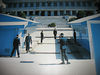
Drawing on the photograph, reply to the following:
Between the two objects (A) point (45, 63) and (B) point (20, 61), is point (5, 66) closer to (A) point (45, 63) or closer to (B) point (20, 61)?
(B) point (20, 61)

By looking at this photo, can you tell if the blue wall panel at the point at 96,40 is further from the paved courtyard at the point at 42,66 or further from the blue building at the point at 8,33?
the blue building at the point at 8,33

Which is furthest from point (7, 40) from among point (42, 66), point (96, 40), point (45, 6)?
point (45, 6)

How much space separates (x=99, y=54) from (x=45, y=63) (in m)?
1.62

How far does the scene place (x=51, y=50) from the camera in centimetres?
295

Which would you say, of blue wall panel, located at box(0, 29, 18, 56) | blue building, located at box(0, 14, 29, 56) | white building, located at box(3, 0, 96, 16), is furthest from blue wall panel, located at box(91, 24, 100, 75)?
white building, located at box(3, 0, 96, 16)

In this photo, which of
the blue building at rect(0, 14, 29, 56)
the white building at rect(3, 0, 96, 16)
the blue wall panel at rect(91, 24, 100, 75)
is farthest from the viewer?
the white building at rect(3, 0, 96, 16)

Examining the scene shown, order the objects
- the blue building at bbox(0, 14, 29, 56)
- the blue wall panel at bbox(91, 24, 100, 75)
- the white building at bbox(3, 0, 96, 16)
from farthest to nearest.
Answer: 1. the white building at bbox(3, 0, 96, 16)
2. the blue building at bbox(0, 14, 29, 56)
3. the blue wall panel at bbox(91, 24, 100, 75)

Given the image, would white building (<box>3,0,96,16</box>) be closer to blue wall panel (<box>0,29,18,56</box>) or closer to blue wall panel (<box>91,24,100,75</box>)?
blue wall panel (<box>0,29,18,56</box>)

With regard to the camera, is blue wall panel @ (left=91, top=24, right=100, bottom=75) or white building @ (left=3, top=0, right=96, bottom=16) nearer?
blue wall panel @ (left=91, top=24, right=100, bottom=75)

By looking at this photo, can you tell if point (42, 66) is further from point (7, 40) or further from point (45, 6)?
point (45, 6)

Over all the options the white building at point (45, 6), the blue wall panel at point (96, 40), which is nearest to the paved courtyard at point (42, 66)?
the blue wall panel at point (96, 40)

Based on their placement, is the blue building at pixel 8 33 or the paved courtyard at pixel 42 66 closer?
the paved courtyard at pixel 42 66

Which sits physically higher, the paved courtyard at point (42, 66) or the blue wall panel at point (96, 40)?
the blue wall panel at point (96, 40)

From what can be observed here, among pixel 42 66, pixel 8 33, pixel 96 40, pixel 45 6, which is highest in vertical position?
pixel 45 6
